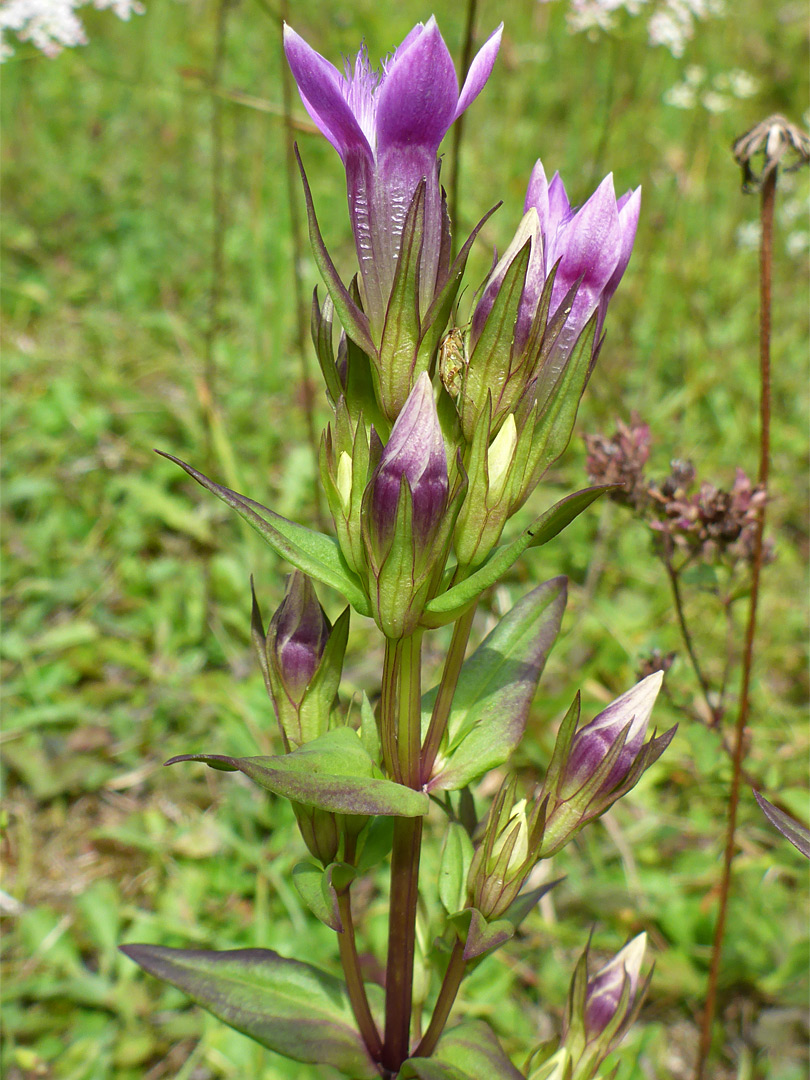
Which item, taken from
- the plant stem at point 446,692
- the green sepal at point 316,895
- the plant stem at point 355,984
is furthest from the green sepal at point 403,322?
the plant stem at point 355,984

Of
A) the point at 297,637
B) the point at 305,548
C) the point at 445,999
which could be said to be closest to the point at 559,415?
the point at 305,548

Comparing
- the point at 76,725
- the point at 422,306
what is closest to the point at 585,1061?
the point at 422,306

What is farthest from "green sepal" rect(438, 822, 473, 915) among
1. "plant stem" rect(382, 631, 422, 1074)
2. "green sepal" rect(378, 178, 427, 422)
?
"green sepal" rect(378, 178, 427, 422)

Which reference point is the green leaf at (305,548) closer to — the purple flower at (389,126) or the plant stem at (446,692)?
the plant stem at (446,692)

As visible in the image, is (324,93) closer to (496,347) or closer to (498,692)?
(496,347)

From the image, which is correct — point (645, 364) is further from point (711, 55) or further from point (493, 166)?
point (711, 55)

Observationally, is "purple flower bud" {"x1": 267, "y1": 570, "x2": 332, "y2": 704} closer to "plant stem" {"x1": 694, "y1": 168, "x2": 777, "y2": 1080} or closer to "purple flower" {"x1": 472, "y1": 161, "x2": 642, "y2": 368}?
"purple flower" {"x1": 472, "y1": 161, "x2": 642, "y2": 368}
